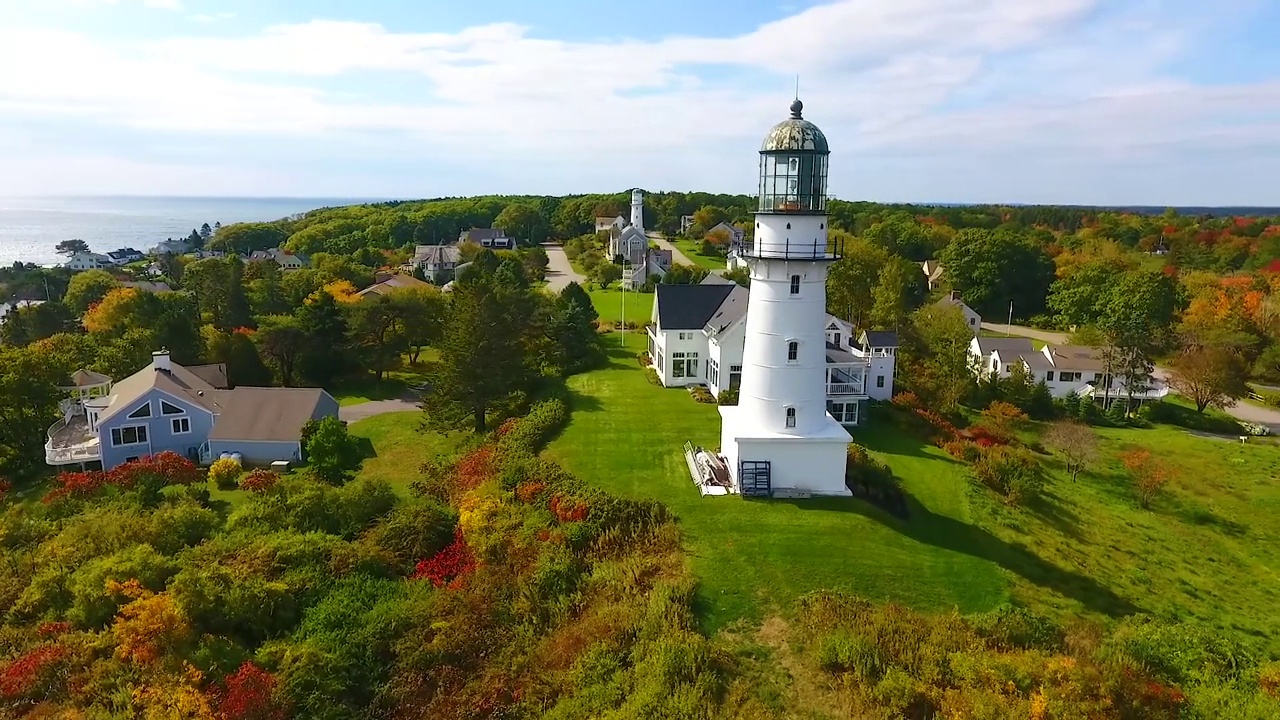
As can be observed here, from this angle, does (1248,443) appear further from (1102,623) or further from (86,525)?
(86,525)

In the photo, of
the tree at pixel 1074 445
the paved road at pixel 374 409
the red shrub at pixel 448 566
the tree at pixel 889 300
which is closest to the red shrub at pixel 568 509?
the red shrub at pixel 448 566

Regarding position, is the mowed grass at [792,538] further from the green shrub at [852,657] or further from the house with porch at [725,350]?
the house with porch at [725,350]

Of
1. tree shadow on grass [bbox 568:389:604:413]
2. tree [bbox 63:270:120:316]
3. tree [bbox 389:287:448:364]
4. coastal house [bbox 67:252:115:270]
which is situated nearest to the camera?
tree shadow on grass [bbox 568:389:604:413]

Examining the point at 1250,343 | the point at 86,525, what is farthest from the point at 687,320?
the point at 1250,343

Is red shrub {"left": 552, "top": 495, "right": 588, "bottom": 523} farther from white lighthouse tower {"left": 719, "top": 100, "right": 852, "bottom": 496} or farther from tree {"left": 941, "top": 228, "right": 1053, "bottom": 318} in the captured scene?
tree {"left": 941, "top": 228, "right": 1053, "bottom": 318}

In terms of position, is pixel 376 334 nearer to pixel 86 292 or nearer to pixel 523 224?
pixel 86 292

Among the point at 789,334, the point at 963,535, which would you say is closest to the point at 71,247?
the point at 789,334

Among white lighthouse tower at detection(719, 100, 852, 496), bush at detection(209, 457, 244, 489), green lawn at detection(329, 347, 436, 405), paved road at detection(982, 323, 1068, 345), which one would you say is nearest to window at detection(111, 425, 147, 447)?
bush at detection(209, 457, 244, 489)
